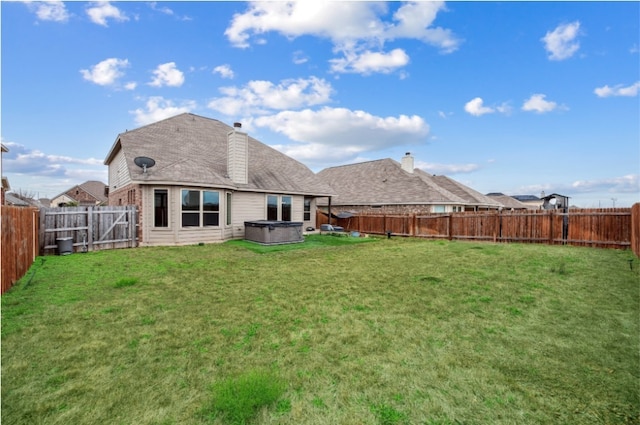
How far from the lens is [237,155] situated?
15.6 metres

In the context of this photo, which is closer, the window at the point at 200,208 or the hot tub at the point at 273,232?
the window at the point at 200,208

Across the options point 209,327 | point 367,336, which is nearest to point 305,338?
point 367,336

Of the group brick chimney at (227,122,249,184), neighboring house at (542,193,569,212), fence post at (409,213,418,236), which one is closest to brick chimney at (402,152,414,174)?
fence post at (409,213,418,236)

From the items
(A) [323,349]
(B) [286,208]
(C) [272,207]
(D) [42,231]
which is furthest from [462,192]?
(D) [42,231]

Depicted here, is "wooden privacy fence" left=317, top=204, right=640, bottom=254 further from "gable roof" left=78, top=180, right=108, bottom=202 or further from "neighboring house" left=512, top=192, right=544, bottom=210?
"gable roof" left=78, top=180, right=108, bottom=202

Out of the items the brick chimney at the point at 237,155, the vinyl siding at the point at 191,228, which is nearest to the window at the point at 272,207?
the vinyl siding at the point at 191,228

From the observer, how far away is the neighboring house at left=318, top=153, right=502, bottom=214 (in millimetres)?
23625

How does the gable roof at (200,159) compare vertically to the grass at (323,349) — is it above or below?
above

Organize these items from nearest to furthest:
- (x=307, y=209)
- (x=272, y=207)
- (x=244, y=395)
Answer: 1. (x=244, y=395)
2. (x=272, y=207)
3. (x=307, y=209)

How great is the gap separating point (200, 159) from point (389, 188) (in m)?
16.8

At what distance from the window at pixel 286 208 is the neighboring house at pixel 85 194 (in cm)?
4674

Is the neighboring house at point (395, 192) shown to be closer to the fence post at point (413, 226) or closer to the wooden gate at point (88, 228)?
the fence post at point (413, 226)

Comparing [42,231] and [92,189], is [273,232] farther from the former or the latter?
[92,189]

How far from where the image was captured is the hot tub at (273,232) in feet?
44.5
